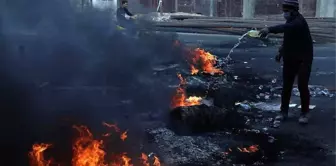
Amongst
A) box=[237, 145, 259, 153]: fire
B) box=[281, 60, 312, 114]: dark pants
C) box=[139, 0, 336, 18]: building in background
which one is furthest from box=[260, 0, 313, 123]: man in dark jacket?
box=[139, 0, 336, 18]: building in background

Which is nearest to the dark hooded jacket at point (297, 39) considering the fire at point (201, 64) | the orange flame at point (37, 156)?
the fire at point (201, 64)

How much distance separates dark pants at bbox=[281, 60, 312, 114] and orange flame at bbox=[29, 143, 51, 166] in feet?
12.3

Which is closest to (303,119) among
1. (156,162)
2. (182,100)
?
(182,100)

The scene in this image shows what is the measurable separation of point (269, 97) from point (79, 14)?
3717mm

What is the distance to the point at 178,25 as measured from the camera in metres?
16.3

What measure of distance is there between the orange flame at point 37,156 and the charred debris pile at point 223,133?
1.31 metres

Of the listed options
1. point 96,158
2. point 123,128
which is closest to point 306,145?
point 123,128

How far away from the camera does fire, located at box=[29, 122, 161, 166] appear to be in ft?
12.4

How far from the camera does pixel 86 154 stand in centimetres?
396

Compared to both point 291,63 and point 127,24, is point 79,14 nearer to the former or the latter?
point 291,63

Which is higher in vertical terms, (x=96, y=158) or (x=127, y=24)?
(x=127, y=24)

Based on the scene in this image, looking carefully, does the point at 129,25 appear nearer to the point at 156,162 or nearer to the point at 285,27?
the point at 285,27

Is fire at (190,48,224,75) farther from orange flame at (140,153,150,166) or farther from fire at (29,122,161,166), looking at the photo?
fire at (29,122,161,166)

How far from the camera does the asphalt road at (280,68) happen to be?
588 centimetres
